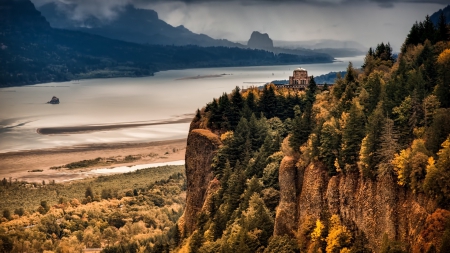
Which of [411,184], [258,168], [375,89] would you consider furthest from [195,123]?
[411,184]

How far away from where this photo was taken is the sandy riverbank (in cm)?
10900

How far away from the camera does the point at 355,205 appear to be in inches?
1350

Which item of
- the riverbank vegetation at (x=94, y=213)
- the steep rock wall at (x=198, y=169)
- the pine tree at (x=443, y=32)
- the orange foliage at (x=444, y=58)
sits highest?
the pine tree at (x=443, y=32)

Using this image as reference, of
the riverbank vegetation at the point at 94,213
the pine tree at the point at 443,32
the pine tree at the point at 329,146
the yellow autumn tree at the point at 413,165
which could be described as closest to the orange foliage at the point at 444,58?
the pine tree at the point at 329,146

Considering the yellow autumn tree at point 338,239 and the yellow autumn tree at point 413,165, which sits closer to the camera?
the yellow autumn tree at point 413,165

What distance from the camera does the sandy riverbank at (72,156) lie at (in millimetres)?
109000

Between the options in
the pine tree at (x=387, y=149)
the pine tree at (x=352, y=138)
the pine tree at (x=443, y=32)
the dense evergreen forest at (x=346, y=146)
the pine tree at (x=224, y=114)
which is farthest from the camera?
the pine tree at (x=224, y=114)

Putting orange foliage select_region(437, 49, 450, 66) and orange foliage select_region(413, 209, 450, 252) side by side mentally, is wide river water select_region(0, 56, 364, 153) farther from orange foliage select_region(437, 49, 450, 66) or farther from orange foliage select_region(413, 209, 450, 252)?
orange foliage select_region(413, 209, 450, 252)

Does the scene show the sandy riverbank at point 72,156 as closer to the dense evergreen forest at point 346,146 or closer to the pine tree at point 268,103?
the pine tree at point 268,103

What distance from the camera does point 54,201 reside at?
89.8 m

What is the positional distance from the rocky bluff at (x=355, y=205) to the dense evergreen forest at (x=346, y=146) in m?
0.45

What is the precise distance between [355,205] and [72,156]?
92.6 metres

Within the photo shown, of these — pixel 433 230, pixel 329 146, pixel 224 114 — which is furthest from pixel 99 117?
pixel 433 230

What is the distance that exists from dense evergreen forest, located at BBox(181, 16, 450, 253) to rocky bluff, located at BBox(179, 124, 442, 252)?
450mm
